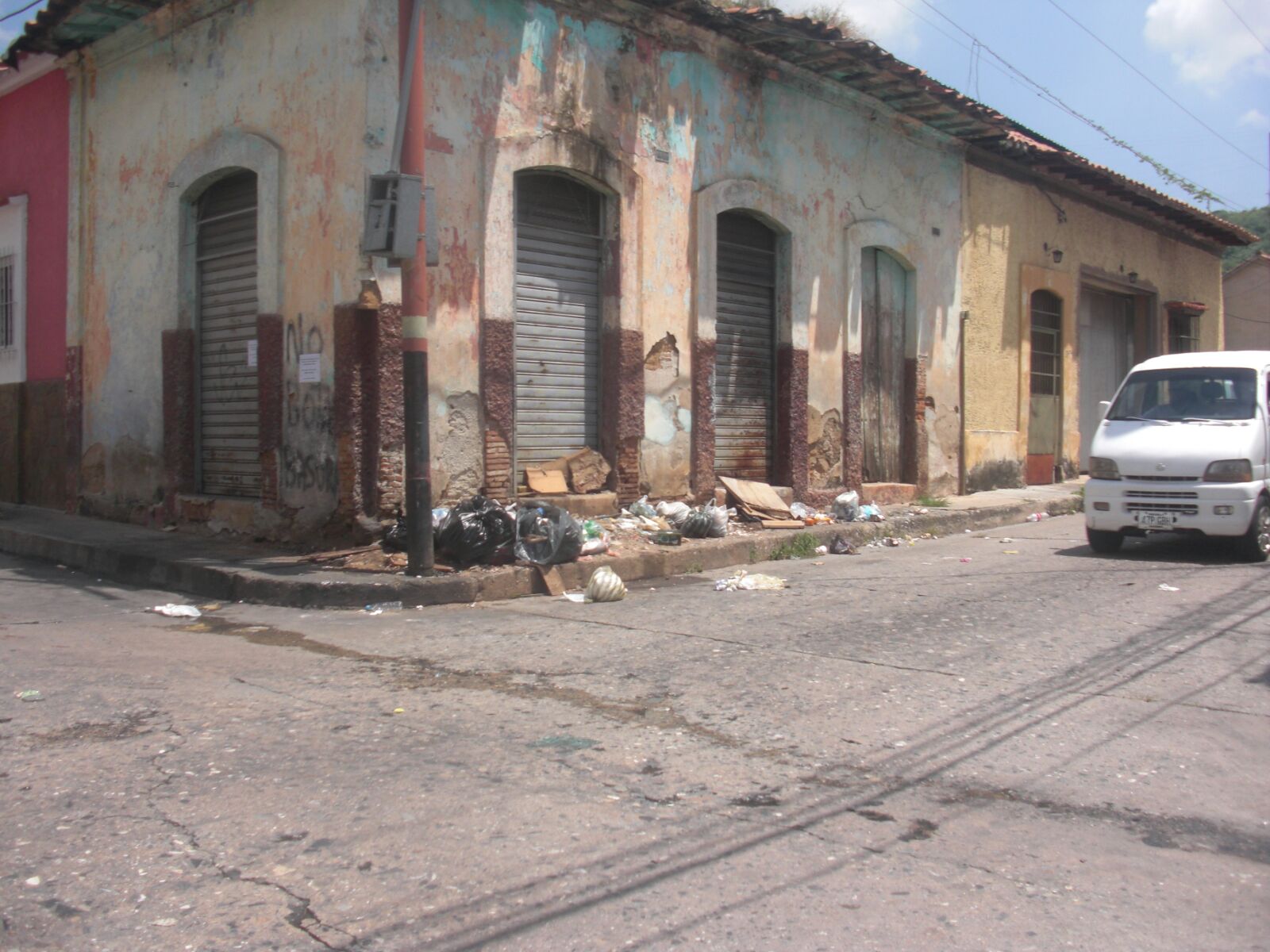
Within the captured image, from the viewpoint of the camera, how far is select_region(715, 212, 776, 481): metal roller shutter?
1278 cm

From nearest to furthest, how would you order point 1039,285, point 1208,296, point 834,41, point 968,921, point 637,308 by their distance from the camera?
point 968,921
point 637,308
point 834,41
point 1039,285
point 1208,296

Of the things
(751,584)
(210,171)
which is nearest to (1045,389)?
(751,584)

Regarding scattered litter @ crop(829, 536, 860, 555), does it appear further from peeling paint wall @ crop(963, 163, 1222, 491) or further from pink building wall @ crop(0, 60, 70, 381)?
pink building wall @ crop(0, 60, 70, 381)

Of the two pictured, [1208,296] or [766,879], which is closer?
[766,879]

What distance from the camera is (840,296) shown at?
1395 centimetres

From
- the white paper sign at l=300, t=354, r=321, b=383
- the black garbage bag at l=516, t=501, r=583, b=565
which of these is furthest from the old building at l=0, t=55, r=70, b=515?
the black garbage bag at l=516, t=501, r=583, b=565

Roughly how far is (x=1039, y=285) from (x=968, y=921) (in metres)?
16.7

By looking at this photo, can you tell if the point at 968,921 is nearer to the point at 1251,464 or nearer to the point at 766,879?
the point at 766,879

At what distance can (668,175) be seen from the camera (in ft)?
38.4

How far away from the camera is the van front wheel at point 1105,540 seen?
1043 centimetres

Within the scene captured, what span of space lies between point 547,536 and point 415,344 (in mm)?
A: 1818

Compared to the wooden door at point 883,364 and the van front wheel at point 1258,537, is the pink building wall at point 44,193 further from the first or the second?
the van front wheel at point 1258,537

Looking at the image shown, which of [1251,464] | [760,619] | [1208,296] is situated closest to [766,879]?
[760,619]

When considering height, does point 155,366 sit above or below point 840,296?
below
